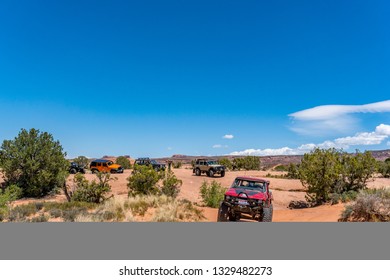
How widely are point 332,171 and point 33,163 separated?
71.7ft

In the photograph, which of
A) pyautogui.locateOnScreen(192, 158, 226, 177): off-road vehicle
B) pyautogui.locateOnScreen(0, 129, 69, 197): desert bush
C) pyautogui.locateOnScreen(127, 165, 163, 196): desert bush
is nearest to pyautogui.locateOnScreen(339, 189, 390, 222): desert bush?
pyautogui.locateOnScreen(127, 165, 163, 196): desert bush

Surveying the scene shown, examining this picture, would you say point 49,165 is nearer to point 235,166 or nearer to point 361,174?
point 361,174

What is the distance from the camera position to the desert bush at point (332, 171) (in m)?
20.2

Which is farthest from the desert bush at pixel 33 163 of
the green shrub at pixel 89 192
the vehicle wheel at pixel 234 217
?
the vehicle wheel at pixel 234 217

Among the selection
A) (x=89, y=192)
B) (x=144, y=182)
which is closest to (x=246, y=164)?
(x=144, y=182)

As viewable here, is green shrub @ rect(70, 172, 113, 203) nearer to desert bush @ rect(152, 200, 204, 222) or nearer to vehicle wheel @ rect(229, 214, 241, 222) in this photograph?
desert bush @ rect(152, 200, 204, 222)

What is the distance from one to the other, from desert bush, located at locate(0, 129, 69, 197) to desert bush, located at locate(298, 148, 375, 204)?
17.9 m

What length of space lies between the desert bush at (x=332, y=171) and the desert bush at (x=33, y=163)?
17.9 metres

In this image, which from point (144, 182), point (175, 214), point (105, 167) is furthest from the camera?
point (105, 167)

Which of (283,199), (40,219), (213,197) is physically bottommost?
(283,199)

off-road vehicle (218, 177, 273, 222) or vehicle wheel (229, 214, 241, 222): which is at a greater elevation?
off-road vehicle (218, 177, 273, 222)

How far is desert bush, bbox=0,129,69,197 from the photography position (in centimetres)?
2339

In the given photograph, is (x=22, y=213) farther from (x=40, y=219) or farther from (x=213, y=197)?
(x=213, y=197)

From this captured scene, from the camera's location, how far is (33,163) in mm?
23844
